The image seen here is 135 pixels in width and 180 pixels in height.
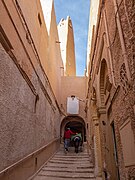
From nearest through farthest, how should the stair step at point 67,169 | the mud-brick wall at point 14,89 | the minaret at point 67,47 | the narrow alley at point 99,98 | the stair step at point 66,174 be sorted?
the narrow alley at point 99,98 < the mud-brick wall at point 14,89 < the stair step at point 66,174 < the stair step at point 67,169 < the minaret at point 67,47

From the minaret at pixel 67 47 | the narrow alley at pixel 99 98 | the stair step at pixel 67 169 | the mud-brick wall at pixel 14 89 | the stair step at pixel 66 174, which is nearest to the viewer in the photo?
the narrow alley at pixel 99 98

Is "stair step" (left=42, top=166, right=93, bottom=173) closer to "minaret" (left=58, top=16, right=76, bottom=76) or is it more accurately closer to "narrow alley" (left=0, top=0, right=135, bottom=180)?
"narrow alley" (left=0, top=0, right=135, bottom=180)

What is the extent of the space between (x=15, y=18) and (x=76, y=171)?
516cm

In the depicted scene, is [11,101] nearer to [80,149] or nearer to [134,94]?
[134,94]

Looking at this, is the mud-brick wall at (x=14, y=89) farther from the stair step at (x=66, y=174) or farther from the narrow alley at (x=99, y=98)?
the stair step at (x=66, y=174)

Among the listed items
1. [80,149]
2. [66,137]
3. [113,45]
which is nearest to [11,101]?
[113,45]

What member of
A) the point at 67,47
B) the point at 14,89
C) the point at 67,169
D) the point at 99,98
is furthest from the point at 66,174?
the point at 67,47

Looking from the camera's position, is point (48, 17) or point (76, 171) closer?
point (76, 171)

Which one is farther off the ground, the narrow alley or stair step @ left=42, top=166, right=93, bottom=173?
the narrow alley

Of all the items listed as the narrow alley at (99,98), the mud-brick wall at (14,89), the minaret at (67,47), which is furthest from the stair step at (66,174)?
the minaret at (67,47)

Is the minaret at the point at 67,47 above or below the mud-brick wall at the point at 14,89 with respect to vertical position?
above

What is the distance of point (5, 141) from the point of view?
3150 millimetres

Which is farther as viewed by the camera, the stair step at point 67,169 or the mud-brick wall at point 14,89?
the stair step at point 67,169

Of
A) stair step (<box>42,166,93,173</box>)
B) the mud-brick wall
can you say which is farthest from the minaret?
the mud-brick wall
